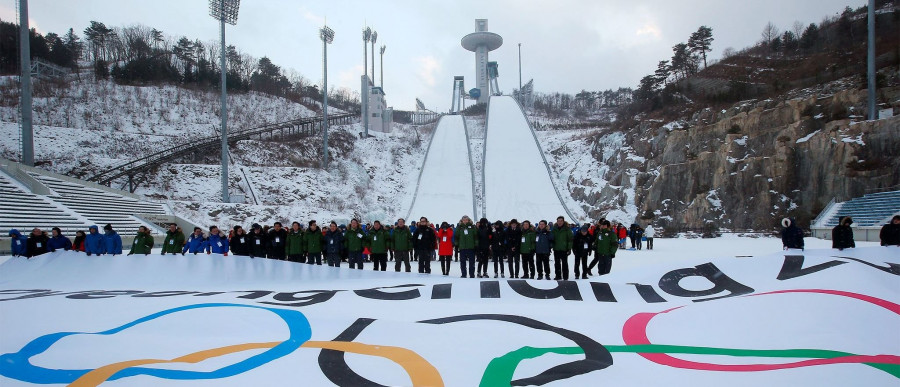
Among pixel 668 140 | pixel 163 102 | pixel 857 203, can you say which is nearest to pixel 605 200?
pixel 668 140

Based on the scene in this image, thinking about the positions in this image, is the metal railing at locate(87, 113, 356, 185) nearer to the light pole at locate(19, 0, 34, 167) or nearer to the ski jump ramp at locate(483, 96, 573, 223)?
the light pole at locate(19, 0, 34, 167)

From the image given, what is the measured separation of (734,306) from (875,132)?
21077 mm

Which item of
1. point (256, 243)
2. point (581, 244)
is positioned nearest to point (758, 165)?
point (581, 244)

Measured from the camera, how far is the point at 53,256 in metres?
7.84

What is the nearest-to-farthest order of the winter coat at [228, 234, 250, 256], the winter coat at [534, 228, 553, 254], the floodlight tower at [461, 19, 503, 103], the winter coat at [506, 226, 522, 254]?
1. the winter coat at [534, 228, 553, 254]
2. the winter coat at [506, 226, 522, 254]
3. the winter coat at [228, 234, 250, 256]
4. the floodlight tower at [461, 19, 503, 103]

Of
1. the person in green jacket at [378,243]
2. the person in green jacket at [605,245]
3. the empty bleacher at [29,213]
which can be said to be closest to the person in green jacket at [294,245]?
the person in green jacket at [378,243]

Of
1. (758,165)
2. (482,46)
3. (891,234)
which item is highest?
(482,46)

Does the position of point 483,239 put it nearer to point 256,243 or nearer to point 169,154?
point 256,243

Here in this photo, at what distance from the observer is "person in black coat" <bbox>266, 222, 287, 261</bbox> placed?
9938 mm

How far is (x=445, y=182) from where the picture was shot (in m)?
25.3

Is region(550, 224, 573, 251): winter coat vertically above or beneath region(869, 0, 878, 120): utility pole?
beneath

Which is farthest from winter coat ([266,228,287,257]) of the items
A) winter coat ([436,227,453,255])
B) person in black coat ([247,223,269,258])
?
winter coat ([436,227,453,255])

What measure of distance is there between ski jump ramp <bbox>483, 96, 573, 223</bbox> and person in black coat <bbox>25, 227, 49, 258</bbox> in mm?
A: 14870

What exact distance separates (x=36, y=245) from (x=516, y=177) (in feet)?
63.2
